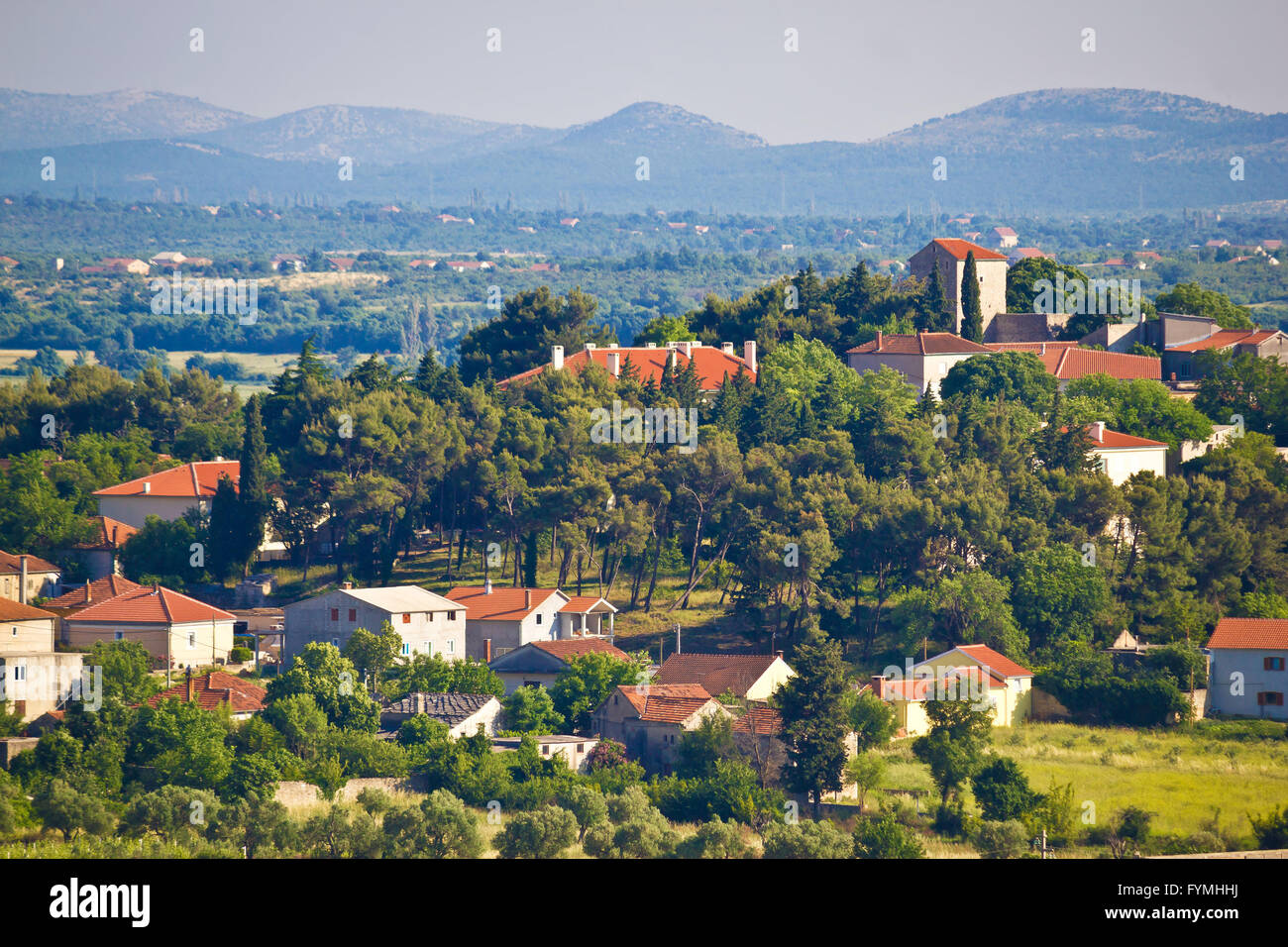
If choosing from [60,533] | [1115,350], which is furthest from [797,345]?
[60,533]

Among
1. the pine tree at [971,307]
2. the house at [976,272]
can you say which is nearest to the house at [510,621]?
the pine tree at [971,307]

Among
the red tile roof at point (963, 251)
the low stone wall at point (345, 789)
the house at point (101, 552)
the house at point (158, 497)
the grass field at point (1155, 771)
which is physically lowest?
the grass field at point (1155, 771)

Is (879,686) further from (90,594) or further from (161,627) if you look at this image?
(90,594)

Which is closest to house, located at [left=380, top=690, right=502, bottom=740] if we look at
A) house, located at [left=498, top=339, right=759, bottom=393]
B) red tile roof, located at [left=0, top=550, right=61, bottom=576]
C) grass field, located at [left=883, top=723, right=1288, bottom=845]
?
grass field, located at [left=883, top=723, right=1288, bottom=845]

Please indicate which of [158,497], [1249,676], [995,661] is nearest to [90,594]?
[158,497]

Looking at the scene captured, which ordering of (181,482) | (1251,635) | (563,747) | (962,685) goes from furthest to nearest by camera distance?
(181,482) → (1251,635) → (962,685) → (563,747)

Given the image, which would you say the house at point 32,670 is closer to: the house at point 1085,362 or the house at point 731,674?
the house at point 731,674
